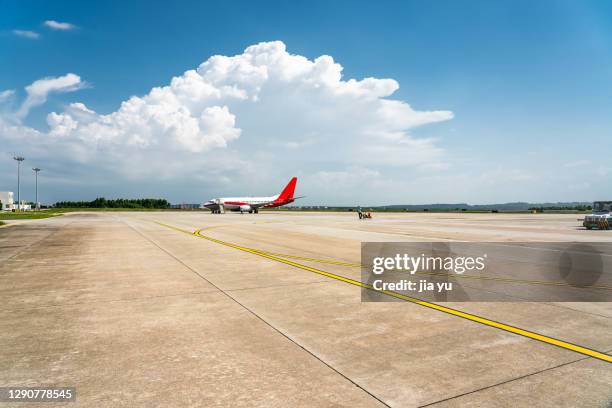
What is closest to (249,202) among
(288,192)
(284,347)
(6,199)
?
(288,192)

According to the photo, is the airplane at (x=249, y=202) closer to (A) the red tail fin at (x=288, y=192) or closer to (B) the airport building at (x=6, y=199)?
(A) the red tail fin at (x=288, y=192)

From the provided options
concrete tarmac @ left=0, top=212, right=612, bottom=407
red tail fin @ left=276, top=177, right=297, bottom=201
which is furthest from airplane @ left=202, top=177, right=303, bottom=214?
concrete tarmac @ left=0, top=212, right=612, bottom=407

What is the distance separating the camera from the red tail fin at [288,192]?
81125 mm

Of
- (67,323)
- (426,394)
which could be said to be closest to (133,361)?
(67,323)

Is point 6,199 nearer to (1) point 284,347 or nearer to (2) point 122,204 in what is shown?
(2) point 122,204

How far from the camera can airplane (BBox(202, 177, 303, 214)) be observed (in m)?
74.8

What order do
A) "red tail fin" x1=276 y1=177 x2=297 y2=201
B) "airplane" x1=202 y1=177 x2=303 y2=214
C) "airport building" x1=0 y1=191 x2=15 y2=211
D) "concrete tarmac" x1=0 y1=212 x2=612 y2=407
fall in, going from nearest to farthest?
"concrete tarmac" x1=0 y1=212 x2=612 y2=407 → "airplane" x1=202 y1=177 x2=303 y2=214 → "red tail fin" x1=276 y1=177 x2=297 y2=201 → "airport building" x1=0 y1=191 x2=15 y2=211

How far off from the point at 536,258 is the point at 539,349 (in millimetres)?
9827

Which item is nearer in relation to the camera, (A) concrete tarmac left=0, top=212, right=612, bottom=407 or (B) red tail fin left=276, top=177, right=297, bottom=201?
(A) concrete tarmac left=0, top=212, right=612, bottom=407

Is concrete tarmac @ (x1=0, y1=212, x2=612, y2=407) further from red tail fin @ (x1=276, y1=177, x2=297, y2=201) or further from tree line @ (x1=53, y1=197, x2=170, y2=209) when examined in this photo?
tree line @ (x1=53, y1=197, x2=170, y2=209)

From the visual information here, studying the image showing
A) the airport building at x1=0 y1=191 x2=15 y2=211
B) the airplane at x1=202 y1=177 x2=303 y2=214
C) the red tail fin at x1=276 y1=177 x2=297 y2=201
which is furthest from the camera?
the airport building at x1=0 y1=191 x2=15 y2=211

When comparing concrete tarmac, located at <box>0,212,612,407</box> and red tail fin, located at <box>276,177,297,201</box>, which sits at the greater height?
red tail fin, located at <box>276,177,297,201</box>

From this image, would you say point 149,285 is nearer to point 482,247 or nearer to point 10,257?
point 10,257

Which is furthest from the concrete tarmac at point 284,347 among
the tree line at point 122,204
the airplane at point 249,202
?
the tree line at point 122,204
